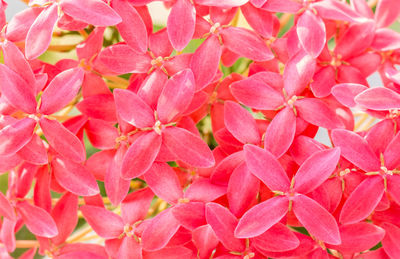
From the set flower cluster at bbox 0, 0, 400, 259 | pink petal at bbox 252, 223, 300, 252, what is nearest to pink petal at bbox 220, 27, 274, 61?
flower cluster at bbox 0, 0, 400, 259

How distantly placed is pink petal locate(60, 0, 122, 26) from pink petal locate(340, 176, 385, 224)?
17 cm

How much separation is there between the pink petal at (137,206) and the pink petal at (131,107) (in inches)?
2.0

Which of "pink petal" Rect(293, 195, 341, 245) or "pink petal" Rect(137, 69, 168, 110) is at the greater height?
"pink petal" Rect(137, 69, 168, 110)

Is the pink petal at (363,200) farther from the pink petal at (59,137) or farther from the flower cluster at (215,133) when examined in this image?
the pink petal at (59,137)

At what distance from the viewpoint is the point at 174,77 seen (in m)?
0.32

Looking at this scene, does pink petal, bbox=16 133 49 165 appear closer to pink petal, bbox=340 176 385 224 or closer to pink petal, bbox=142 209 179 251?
pink petal, bbox=142 209 179 251

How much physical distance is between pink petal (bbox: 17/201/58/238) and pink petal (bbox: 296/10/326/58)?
20 cm

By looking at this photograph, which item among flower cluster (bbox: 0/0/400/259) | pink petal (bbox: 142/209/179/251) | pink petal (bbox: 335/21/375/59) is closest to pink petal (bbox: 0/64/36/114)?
Answer: flower cluster (bbox: 0/0/400/259)

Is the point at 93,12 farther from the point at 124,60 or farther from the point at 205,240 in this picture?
the point at 205,240

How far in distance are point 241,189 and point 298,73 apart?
0.26 feet

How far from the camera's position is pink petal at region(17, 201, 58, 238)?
1.13 feet

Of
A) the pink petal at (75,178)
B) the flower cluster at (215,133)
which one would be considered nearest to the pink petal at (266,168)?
the flower cluster at (215,133)

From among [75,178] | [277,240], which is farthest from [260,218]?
[75,178]

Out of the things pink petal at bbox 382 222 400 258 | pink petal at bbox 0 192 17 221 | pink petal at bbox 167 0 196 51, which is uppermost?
pink petal at bbox 167 0 196 51
